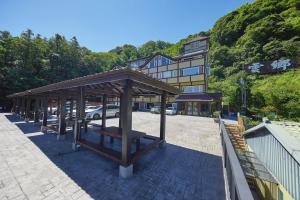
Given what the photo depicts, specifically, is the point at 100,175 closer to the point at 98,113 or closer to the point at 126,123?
the point at 126,123

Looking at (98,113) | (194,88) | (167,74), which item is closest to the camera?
(98,113)

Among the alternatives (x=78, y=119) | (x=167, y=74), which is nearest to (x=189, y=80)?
(x=167, y=74)

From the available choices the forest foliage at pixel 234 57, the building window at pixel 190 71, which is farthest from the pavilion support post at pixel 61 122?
the building window at pixel 190 71

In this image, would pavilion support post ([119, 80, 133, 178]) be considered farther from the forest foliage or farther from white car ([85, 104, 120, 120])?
the forest foliage

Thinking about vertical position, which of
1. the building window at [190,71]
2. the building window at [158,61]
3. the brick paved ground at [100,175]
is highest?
the building window at [158,61]

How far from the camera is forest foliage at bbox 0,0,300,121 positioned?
22.0 meters

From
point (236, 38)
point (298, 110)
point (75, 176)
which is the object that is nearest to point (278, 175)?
point (75, 176)

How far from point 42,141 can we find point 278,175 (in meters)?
10.1

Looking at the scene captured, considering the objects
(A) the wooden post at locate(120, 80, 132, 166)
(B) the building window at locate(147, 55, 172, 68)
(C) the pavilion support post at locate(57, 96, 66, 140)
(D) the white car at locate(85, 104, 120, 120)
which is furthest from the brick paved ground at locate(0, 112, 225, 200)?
(B) the building window at locate(147, 55, 172, 68)

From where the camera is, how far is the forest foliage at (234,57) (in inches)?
864

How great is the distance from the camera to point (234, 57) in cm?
3919

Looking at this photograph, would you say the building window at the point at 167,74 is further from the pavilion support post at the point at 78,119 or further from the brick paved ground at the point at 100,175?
the pavilion support post at the point at 78,119

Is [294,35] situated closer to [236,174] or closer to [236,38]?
[236,38]

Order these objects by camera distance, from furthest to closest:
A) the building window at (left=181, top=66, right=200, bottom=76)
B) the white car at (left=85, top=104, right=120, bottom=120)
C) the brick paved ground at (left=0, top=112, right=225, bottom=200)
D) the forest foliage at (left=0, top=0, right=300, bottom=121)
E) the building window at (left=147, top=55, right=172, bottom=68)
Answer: the building window at (left=147, top=55, right=172, bottom=68) < the building window at (left=181, top=66, right=200, bottom=76) < the forest foliage at (left=0, top=0, right=300, bottom=121) < the white car at (left=85, top=104, right=120, bottom=120) < the brick paved ground at (left=0, top=112, right=225, bottom=200)
